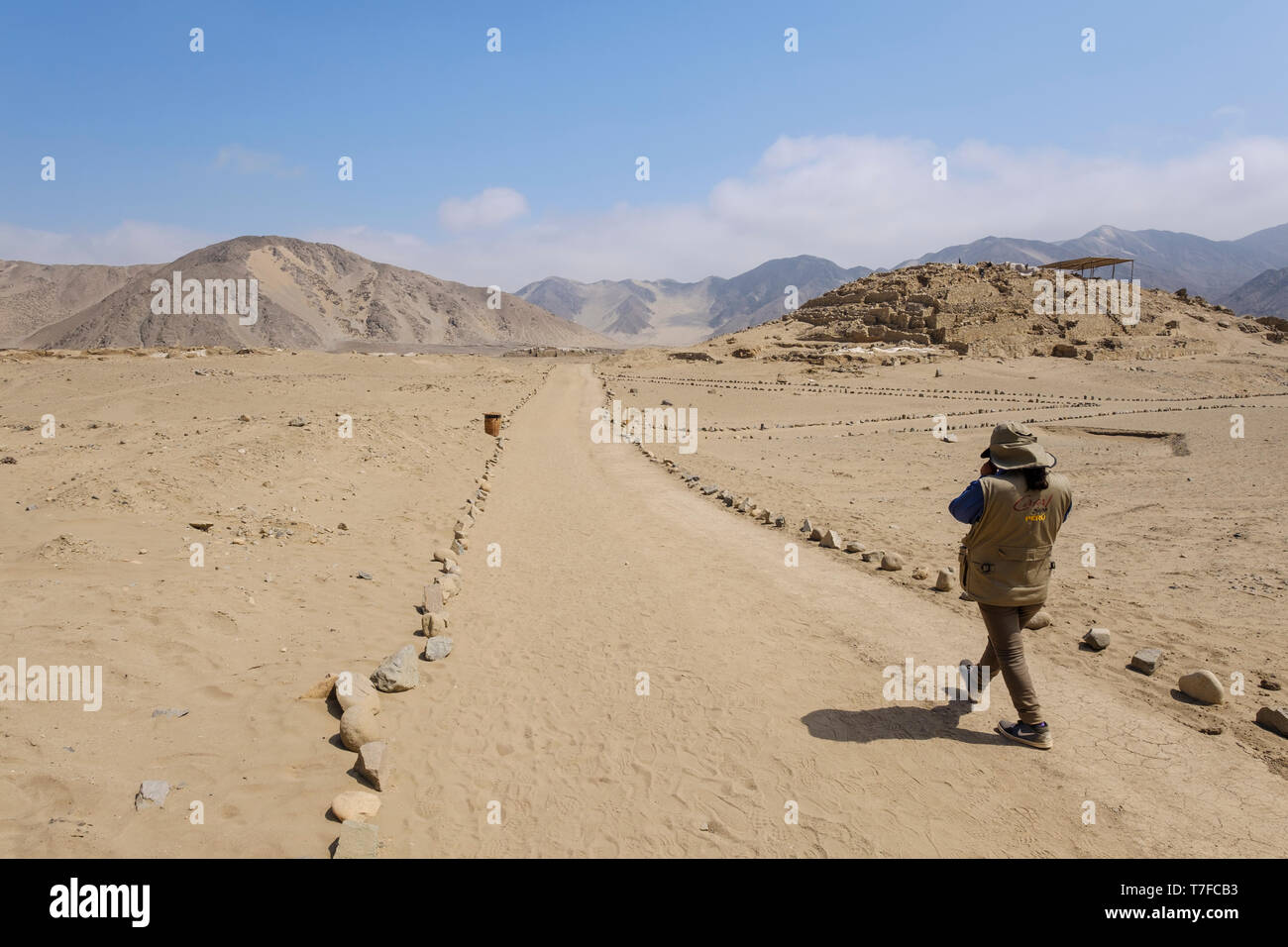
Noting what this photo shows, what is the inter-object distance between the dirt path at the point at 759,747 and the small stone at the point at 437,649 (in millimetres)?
111

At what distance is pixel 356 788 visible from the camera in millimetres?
4133

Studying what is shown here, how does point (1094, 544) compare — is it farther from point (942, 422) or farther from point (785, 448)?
point (942, 422)

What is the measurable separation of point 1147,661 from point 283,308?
124775 millimetres

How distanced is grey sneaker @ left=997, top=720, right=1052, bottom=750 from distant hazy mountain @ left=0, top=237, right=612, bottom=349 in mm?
106844

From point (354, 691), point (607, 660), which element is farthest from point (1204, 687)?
point (354, 691)

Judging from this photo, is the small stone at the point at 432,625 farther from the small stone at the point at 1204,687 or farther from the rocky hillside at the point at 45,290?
the rocky hillside at the point at 45,290

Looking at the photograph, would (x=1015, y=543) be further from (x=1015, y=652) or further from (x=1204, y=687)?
(x=1204, y=687)

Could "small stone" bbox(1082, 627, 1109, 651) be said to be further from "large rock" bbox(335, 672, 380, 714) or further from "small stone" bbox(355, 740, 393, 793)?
"large rock" bbox(335, 672, 380, 714)

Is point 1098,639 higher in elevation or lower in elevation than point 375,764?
higher

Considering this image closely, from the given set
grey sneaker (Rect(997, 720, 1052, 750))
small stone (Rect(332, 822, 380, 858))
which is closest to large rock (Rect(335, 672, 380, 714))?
small stone (Rect(332, 822, 380, 858))

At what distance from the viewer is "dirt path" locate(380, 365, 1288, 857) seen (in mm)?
3820

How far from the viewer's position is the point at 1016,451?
4.51 metres
